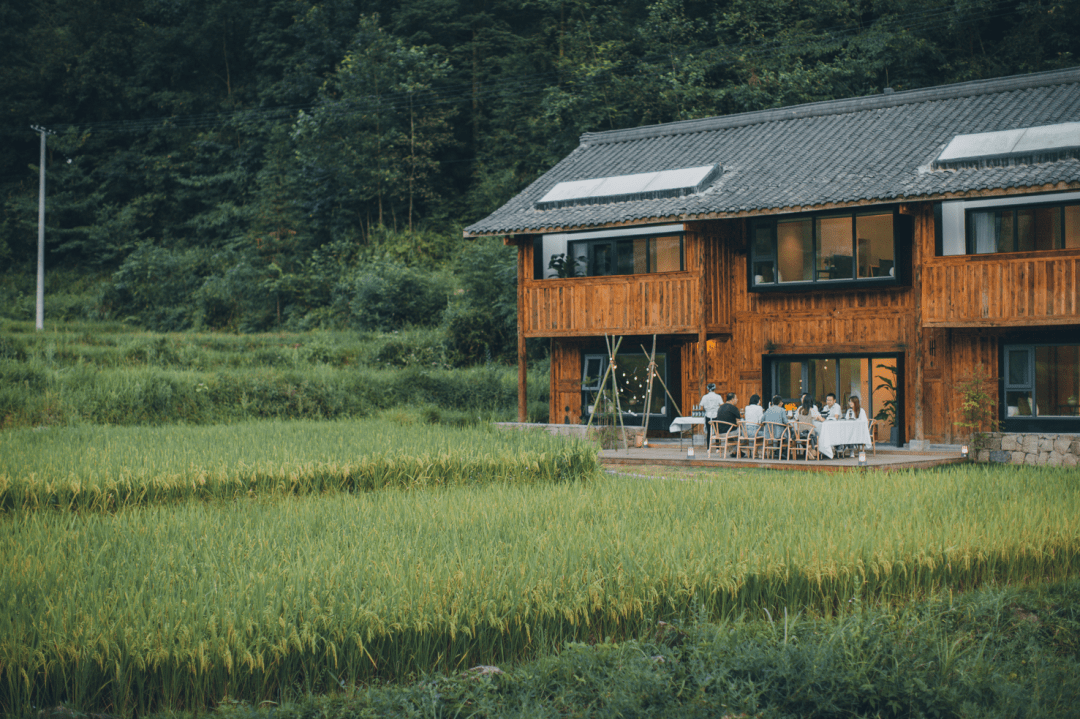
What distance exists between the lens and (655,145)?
74.5 ft

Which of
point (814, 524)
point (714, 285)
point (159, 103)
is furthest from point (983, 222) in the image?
point (159, 103)

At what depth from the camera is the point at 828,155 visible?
63.2 feet

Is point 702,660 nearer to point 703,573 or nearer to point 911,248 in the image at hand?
point 703,573

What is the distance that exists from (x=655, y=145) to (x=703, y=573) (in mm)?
17592

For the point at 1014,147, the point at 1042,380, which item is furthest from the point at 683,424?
the point at 1014,147

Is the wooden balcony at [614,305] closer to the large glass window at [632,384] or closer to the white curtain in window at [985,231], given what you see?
the large glass window at [632,384]

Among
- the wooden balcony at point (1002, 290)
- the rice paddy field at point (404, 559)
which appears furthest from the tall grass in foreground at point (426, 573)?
the wooden balcony at point (1002, 290)

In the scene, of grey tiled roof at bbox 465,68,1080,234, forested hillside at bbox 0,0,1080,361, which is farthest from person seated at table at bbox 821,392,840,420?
forested hillside at bbox 0,0,1080,361

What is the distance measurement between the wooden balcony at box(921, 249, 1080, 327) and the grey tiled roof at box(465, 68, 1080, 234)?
1.35 meters

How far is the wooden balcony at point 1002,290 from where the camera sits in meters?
15.5

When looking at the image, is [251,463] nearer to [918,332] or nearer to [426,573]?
[426,573]

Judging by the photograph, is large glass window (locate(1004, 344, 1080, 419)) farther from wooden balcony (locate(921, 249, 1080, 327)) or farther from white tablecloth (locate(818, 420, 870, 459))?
white tablecloth (locate(818, 420, 870, 459))

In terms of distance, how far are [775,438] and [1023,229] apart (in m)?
5.91

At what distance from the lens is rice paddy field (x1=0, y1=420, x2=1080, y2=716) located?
5082 millimetres
